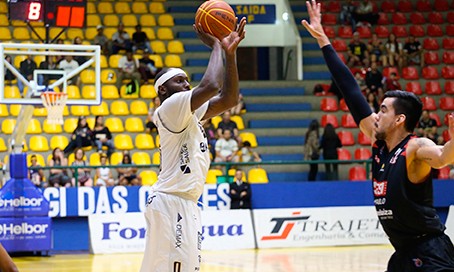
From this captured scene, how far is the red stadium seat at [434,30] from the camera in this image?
24375mm

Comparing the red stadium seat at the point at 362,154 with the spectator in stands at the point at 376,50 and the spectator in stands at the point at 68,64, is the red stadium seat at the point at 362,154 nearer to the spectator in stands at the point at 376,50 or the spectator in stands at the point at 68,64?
the spectator in stands at the point at 376,50

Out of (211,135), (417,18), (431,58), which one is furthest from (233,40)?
(417,18)

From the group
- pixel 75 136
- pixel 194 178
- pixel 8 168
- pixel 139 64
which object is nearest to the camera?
pixel 194 178

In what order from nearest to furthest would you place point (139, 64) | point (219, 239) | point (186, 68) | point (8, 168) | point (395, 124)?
1. point (395, 124)
2. point (8, 168)
3. point (219, 239)
4. point (139, 64)
5. point (186, 68)

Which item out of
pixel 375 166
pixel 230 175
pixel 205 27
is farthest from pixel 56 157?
pixel 375 166

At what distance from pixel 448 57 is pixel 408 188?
19.1 metres

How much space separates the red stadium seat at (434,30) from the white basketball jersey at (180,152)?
19.3 m

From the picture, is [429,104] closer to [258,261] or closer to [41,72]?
[258,261]

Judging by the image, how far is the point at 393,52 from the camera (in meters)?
23.1

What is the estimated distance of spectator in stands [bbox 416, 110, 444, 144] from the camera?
19.5 metres

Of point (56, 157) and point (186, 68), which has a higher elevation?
point (186, 68)

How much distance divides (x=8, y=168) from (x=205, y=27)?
33.0 feet

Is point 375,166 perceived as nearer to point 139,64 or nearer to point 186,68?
point 139,64

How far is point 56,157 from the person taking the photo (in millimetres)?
17047
